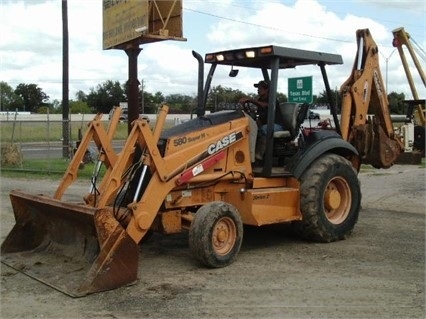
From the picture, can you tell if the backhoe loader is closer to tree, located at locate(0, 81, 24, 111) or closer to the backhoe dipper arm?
the backhoe dipper arm

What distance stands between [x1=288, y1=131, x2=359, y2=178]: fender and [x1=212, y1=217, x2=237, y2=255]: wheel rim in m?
1.42

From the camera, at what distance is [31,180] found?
16.5 meters

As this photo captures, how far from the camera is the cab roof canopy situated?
763cm

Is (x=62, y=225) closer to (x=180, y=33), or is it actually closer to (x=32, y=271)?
(x=32, y=271)

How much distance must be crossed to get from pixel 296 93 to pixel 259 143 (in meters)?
7.08

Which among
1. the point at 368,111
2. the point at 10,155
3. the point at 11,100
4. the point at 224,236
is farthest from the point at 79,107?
the point at 224,236

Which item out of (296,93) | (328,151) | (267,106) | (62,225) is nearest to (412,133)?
(296,93)

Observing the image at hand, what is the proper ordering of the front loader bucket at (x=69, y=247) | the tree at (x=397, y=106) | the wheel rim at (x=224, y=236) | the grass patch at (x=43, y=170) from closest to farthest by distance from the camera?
the front loader bucket at (x=69, y=247)
the wheel rim at (x=224, y=236)
the tree at (x=397, y=106)
the grass patch at (x=43, y=170)

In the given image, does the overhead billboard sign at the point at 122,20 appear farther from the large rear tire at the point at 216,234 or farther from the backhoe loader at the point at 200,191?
the large rear tire at the point at 216,234

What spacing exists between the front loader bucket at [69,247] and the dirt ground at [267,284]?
0.15 metres

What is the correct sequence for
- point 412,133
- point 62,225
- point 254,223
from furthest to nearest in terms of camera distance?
1. point 412,133
2. point 254,223
3. point 62,225

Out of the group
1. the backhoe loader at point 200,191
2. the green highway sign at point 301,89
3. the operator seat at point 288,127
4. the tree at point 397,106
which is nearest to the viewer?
the backhoe loader at point 200,191

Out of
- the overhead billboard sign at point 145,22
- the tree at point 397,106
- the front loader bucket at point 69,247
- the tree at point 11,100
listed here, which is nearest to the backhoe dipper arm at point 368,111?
the tree at point 397,106

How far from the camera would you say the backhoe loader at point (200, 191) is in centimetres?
611
